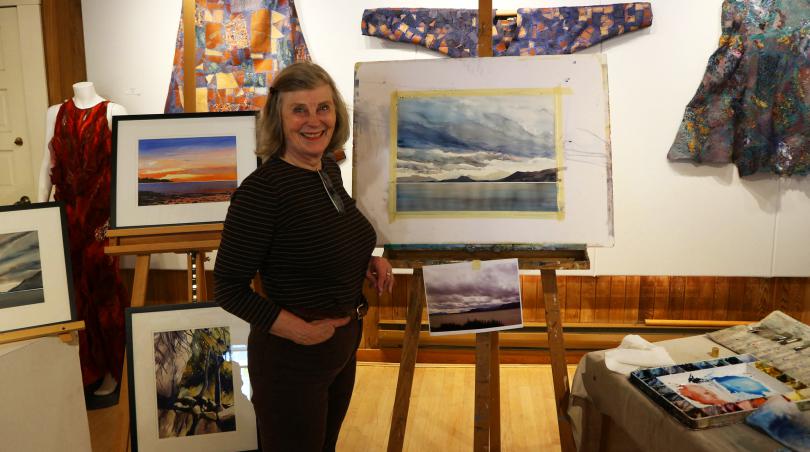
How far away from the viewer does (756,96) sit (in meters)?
2.60

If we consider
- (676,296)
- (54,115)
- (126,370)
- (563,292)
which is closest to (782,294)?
(676,296)

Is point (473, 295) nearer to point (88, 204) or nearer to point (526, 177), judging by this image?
point (526, 177)

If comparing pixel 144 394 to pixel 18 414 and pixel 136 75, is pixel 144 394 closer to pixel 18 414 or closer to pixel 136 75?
pixel 18 414

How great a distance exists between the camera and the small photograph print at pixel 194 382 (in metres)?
1.87

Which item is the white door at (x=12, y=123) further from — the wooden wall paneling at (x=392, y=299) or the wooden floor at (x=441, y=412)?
the wooden wall paneling at (x=392, y=299)

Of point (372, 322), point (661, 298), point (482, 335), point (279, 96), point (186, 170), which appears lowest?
point (372, 322)

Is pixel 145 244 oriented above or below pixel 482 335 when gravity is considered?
above

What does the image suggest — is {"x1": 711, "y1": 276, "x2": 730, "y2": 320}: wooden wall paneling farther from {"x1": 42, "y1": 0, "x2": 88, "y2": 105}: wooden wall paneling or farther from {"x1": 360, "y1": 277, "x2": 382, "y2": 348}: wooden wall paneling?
{"x1": 42, "y1": 0, "x2": 88, "y2": 105}: wooden wall paneling

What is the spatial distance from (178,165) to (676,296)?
89.4 inches

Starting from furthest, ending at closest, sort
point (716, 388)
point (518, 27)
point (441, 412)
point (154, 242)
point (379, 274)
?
point (518, 27), point (441, 412), point (154, 242), point (379, 274), point (716, 388)

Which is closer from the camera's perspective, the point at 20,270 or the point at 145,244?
the point at 20,270

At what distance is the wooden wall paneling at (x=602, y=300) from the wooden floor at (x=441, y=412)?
28 cm

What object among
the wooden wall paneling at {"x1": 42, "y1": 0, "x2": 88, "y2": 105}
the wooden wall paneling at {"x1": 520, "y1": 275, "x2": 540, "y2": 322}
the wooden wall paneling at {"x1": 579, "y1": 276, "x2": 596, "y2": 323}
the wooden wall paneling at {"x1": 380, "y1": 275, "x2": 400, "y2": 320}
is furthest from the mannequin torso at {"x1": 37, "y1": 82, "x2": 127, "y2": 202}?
the wooden wall paneling at {"x1": 579, "y1": 276, "x2": 596, "y2": 323}

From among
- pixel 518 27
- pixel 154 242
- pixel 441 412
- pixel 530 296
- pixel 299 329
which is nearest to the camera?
pixel 299 329
